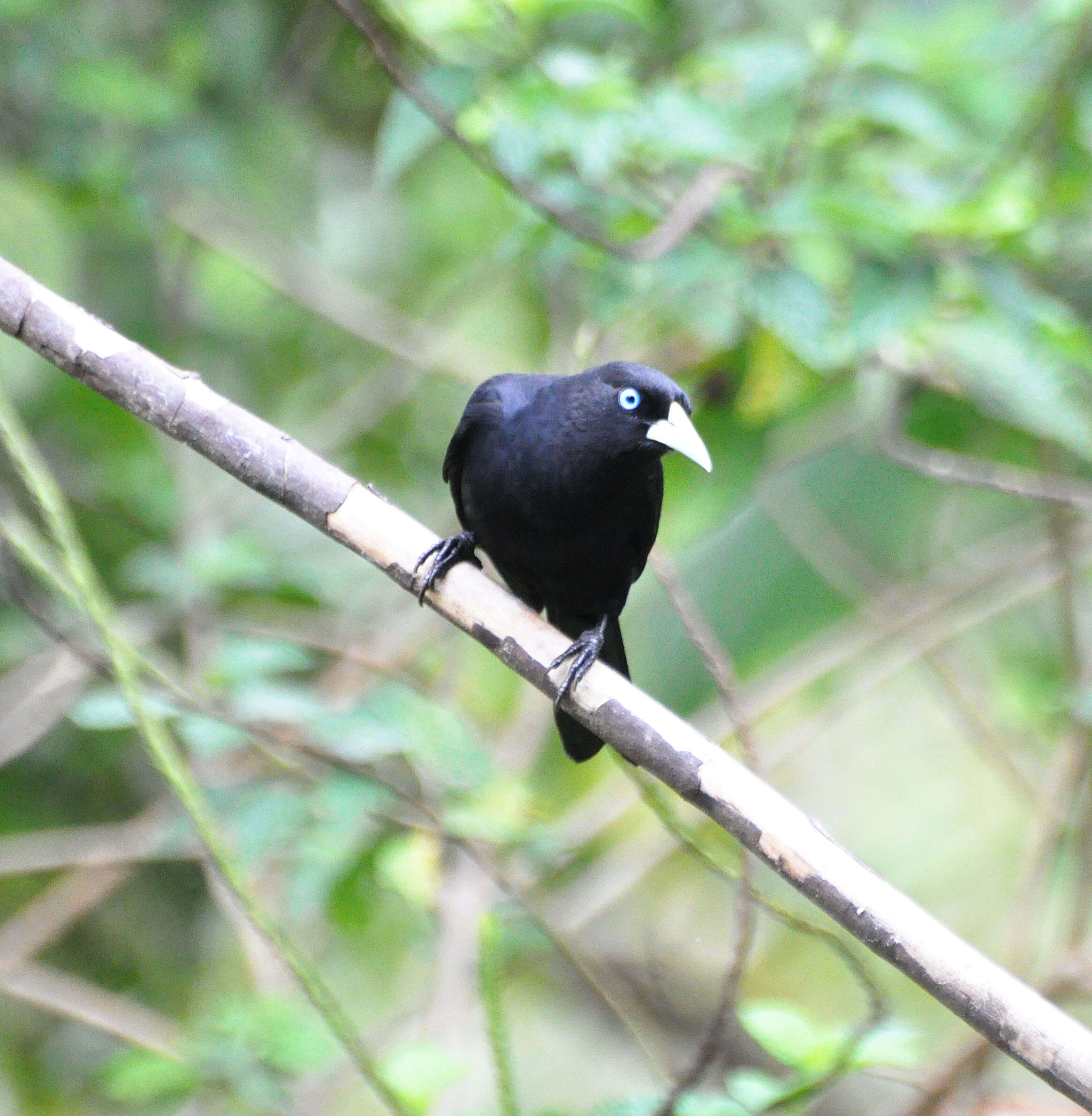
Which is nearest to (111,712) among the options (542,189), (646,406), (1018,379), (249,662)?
(249,662)

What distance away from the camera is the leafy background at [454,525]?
9.49 ft

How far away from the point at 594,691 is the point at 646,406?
0.80 metres

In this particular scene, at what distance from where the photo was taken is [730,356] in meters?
3.75

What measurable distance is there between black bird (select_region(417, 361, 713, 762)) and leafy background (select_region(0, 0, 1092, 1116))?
31 centimetres

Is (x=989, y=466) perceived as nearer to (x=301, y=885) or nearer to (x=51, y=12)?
(x=301, y=885)

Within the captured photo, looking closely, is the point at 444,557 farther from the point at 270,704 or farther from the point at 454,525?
the point at 454,525

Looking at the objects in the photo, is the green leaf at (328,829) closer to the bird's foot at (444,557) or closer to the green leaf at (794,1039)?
the bird's foot at (444,557)

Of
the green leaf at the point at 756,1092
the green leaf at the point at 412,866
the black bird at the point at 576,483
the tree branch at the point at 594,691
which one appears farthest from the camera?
the green leaf at the point at 412,866

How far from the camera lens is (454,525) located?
172 inches

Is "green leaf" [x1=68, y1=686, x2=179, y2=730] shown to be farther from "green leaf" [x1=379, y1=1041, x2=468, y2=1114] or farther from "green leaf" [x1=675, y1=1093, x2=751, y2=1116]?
"green leaf" [x1=675, y1=1093, x2=751, y2=1116]

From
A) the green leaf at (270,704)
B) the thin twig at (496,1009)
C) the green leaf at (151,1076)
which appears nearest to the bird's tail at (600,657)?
the green leaf at (270,704)

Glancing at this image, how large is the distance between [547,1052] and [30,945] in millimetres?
2213

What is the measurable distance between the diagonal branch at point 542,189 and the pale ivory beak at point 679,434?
408 mm

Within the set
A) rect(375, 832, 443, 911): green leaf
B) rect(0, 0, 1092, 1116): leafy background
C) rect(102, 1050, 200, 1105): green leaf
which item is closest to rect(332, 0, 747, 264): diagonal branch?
rect(0, 0, 1092, 1116): leafy background
